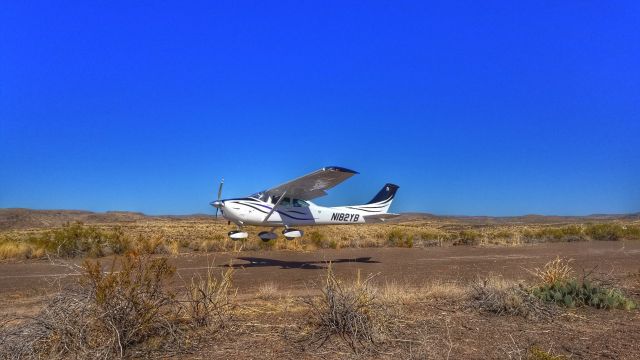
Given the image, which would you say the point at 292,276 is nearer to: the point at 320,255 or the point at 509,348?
the point at 320,255

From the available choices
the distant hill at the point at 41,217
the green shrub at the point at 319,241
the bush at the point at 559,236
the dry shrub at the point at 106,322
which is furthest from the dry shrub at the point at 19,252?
the distant hill at the point at 41,217

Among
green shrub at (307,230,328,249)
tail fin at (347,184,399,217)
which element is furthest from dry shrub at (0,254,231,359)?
green shrub at (307,230,328,249)

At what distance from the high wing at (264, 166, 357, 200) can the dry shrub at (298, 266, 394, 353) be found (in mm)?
10989

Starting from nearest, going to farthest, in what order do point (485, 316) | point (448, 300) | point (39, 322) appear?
point (39, 322), point (485, 316), point (448, 300)

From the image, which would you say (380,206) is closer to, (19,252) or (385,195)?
(385,195)

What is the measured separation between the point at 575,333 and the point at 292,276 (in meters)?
8.91

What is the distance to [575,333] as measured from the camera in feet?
20.3

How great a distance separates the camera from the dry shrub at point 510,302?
708 cm

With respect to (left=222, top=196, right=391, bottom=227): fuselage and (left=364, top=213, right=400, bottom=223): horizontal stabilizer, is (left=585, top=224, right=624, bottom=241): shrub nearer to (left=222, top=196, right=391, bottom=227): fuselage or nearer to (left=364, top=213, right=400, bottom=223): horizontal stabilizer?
(left=364, top=213, right=400, bottom=223): horizontal stabilizer

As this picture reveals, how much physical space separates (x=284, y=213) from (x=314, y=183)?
1.81 m

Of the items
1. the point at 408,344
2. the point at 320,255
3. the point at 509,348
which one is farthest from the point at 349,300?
the point at 320,255

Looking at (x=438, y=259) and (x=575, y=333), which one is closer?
(x=575, y=333)

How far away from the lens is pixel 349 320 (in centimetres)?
589

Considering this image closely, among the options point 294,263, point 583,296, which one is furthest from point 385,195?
point 583,296
